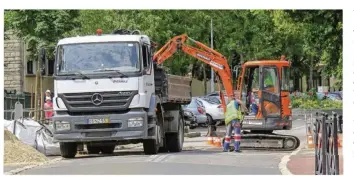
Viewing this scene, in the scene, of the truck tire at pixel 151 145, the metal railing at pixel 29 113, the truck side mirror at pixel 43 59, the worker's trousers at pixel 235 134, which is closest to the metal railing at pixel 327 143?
the truck tire at pixel 151 145

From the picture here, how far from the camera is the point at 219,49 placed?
5097cm

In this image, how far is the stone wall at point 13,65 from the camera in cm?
4766

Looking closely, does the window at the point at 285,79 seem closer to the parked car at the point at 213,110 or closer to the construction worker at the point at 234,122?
the construction worker at the point at 234,122

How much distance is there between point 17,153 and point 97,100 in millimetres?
2275

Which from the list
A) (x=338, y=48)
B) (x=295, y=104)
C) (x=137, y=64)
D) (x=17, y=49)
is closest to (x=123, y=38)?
(x=137, y=64)

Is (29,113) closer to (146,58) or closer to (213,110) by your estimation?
(146,58)

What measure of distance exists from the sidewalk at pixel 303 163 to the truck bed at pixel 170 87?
3.74 metres

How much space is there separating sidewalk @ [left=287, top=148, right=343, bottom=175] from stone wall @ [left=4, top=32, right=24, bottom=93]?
2964 centimetres

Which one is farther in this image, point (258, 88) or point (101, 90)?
point (258, 88)

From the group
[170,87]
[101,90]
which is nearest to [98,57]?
[101,90]

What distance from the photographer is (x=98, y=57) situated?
19.0 m

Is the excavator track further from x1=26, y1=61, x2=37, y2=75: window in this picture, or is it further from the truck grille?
x1=26, y1=61, x2=37, y2=75: window

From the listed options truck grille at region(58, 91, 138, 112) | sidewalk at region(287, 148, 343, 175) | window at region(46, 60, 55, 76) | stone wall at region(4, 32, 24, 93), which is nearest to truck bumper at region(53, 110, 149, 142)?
truck grille at region(58, 91, 138, 112)

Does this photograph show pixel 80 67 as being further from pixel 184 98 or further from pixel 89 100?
pixel 184 98
